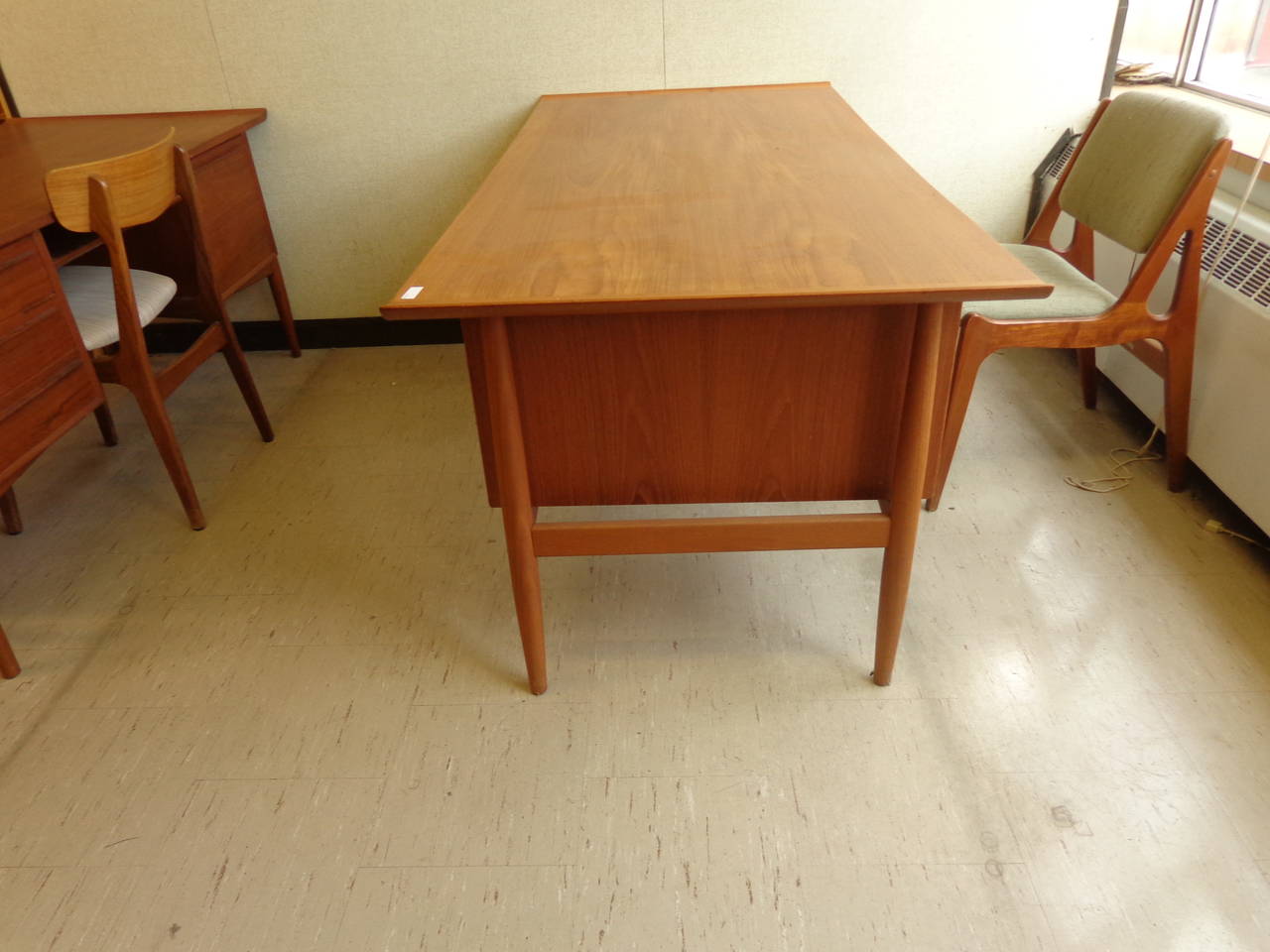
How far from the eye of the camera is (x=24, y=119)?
266 cm

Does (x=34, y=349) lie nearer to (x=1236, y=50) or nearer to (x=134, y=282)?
(x=134, y=282)

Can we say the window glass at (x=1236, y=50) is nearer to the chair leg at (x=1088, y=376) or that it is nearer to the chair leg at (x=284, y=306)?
the chair leg at (x=1088, y=376)

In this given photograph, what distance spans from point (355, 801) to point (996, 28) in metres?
2.58

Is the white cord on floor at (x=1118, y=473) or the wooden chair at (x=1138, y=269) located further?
the white cord on floor at (x=1118, y=473)

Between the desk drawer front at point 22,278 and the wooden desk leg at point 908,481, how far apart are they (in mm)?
1600

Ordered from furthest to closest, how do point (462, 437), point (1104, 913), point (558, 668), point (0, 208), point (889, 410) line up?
point (462, 437), point (0, 208), point (558, 668), point (889, 410), point (1104, 913)

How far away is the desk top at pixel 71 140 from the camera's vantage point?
1814 millimetres

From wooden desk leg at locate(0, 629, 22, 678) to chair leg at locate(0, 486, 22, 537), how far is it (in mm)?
525

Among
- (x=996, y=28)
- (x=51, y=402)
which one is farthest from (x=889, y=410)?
(x=996, y=28)

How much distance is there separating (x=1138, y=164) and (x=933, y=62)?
2.87 ft

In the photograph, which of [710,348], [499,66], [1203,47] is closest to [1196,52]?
[1203,47]

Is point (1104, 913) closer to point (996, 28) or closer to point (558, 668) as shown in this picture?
point (558, 668)

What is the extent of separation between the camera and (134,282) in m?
2.08

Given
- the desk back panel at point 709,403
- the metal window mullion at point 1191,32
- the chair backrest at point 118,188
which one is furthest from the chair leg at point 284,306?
the metal window mullion at point 1191,32
